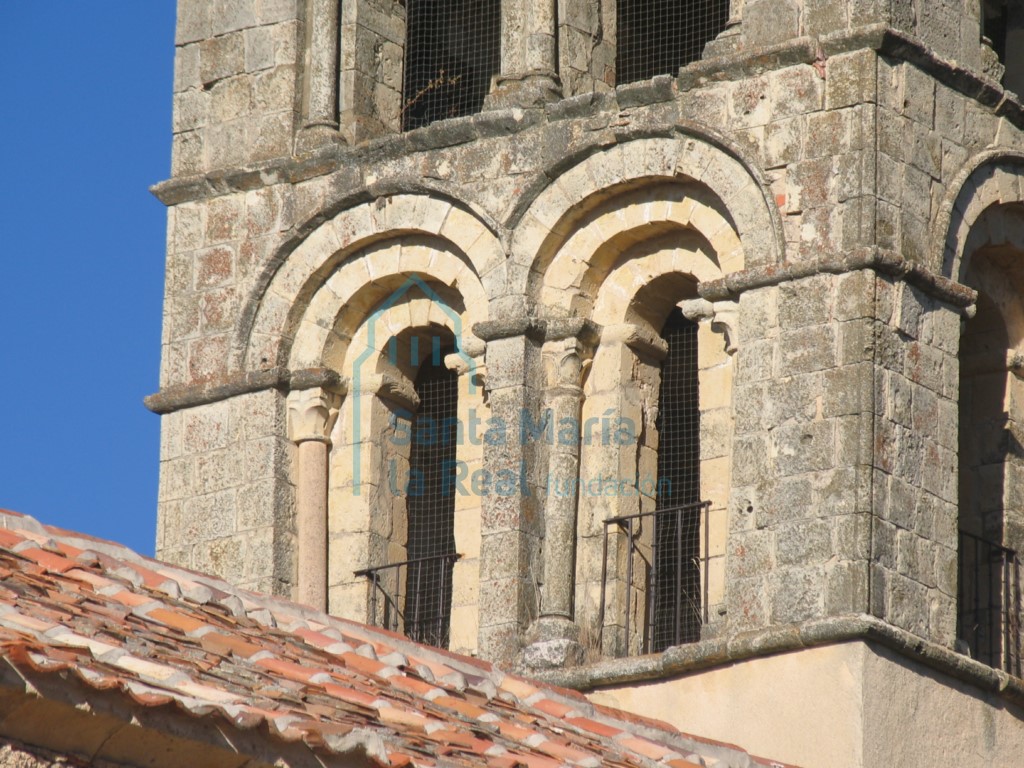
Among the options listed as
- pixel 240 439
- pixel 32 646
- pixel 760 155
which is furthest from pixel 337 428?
pixel 32 646

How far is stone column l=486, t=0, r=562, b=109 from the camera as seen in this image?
1808 centimetres

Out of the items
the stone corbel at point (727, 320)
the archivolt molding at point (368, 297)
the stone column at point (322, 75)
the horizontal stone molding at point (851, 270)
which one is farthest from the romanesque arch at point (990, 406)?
the stone column at point (322, 75)

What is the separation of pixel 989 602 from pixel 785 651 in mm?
2221

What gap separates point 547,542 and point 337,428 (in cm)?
190

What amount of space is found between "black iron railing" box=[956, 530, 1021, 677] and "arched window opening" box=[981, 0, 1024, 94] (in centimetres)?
312

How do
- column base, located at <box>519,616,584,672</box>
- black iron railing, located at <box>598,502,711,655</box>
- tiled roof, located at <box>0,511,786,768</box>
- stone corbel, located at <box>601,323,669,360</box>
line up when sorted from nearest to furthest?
tiled roof, located at <box>0,511,786,768</box> → column base, located at <box>519,616,584,672</box> → black iron railing, located at <box>598,502,711,655</box> → stone corbel, located at <box>601,323,669,360</box>

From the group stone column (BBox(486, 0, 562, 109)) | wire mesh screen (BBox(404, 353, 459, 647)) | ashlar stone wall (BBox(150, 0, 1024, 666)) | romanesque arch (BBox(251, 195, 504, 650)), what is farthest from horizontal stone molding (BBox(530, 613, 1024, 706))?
stone column (BBox(486, 0, 562, 109))

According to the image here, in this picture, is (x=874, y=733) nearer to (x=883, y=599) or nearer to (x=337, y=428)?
(x=883, y=599)

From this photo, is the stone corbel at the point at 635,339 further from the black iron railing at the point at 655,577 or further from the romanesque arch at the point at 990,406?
the romanesque arch at the point at 990,406

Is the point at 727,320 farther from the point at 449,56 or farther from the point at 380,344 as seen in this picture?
the point at 449,56

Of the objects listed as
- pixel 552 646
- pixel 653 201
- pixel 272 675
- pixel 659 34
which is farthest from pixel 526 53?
pixel 272 675

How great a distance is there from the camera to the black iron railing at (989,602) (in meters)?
17.7

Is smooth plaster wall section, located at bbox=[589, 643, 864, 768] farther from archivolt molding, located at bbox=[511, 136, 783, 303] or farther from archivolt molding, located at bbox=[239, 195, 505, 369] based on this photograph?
archivolt molding, located at bbox=[239, 195, 505, 369]

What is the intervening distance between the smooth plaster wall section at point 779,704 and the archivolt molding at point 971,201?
2498 millimetres
